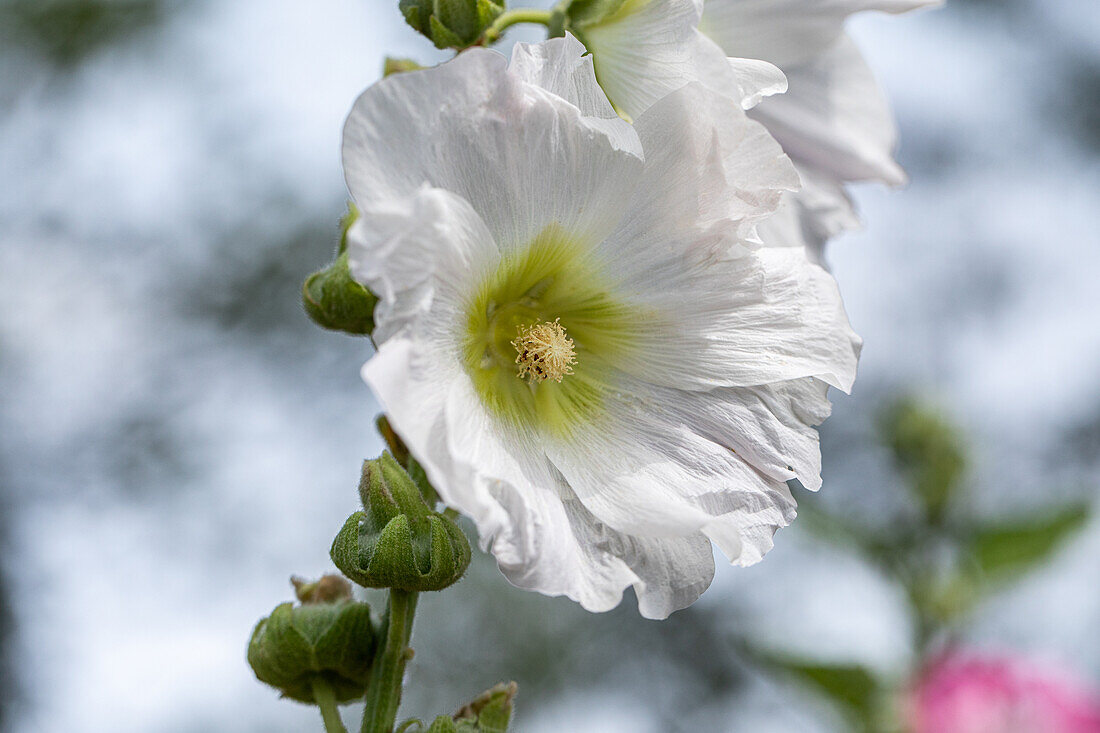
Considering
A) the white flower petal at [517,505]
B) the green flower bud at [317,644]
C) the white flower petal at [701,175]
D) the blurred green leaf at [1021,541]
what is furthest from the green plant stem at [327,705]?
the blurred green leaf at [1021,541]

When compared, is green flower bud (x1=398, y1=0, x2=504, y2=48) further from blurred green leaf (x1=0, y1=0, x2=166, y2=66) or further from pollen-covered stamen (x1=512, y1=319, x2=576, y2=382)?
blurred green leaf (x1=0, y1=0, x2=166, y2=66)

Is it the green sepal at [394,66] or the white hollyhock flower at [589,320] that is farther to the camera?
the green sepal at [394,66]

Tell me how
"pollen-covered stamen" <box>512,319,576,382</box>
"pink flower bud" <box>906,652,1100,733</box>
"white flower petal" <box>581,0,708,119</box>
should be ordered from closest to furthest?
1. "white flower petal" <box>581,0,708,119</box>
2. "pollen-covered stamen" <box>512,319,576,382</box>
3. "pink flower bud" <box>906,652,1100,733</box>

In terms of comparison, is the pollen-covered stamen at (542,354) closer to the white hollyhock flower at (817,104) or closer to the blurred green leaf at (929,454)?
the white hollyhock flower at (817,104)

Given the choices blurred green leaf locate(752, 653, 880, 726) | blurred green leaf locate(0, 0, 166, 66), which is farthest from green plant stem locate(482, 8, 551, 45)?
blurred green leaf locate(0, 0, 166, 66)

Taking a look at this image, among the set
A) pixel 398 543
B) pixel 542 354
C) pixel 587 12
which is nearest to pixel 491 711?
pixel 398 543

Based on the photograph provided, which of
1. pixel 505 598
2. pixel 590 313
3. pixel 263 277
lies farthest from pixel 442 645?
pixel 590 313

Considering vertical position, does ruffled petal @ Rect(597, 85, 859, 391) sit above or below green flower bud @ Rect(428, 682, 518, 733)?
above

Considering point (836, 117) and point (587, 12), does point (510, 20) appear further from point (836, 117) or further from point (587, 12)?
point (836, 117)
